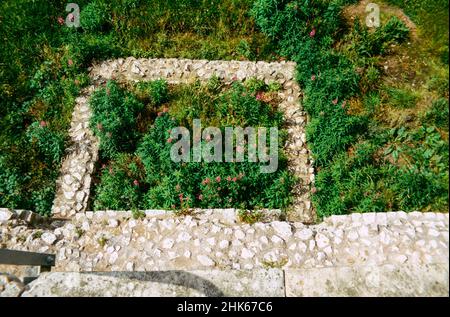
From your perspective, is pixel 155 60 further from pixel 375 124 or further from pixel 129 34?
pixel 375 124

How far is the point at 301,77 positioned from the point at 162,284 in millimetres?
5165

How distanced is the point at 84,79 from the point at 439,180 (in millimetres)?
7032

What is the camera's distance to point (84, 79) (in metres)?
8.26

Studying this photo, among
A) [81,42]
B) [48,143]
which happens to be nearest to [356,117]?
[48,143]

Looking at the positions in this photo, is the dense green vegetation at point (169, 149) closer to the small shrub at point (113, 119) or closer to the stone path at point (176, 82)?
the small shrub at point (113, 119)

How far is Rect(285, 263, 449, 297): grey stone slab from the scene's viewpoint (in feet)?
14.8

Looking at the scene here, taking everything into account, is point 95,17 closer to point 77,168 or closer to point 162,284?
point 77,168

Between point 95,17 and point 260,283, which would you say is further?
point 95,17

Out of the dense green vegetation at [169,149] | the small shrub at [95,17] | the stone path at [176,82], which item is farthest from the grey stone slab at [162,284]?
the small shrub at [95,17]

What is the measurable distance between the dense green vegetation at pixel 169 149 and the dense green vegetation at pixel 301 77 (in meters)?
0.10

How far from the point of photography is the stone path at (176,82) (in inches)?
276

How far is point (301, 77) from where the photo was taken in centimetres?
805
